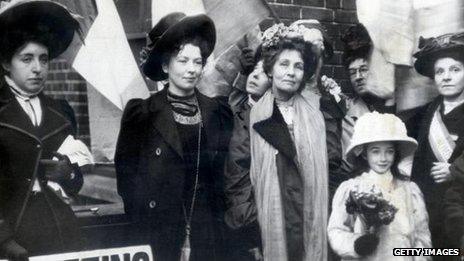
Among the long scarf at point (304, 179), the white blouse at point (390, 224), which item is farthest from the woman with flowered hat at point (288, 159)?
the white blouse at point (390, 224)

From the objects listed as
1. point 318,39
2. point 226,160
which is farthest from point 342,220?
point 318,39

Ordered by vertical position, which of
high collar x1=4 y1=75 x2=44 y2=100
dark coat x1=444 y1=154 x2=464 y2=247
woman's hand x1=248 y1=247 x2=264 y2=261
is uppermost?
high collar x1=4 y1=75 x2=44 y2=100

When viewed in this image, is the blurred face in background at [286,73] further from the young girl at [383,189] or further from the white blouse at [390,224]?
the white blouse at [390,224]

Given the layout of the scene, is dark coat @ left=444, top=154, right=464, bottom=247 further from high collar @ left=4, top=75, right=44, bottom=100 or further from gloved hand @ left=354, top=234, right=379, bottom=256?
high collar @ left=4, top=75, right=44, bottom=100

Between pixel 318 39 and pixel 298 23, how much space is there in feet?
0.63

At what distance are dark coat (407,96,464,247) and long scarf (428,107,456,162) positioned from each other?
0.03m

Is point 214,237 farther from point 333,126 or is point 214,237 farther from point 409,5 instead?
point 409,5

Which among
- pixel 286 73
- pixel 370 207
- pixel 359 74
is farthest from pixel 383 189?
pixel 286 73

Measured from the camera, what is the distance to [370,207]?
552 cm

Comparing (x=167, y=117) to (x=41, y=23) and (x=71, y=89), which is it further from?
(x=41, y=23)

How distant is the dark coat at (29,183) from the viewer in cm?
446

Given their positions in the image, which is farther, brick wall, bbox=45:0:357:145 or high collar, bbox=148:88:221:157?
high collar, bbox=148:88:221:157

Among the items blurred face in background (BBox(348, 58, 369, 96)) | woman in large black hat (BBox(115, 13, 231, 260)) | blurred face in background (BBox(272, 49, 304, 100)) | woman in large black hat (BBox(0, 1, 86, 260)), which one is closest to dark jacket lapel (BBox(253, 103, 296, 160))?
blurred face in background (BBox(272, 49, 304, 100))

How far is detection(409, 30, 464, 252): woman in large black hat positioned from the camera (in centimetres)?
582
